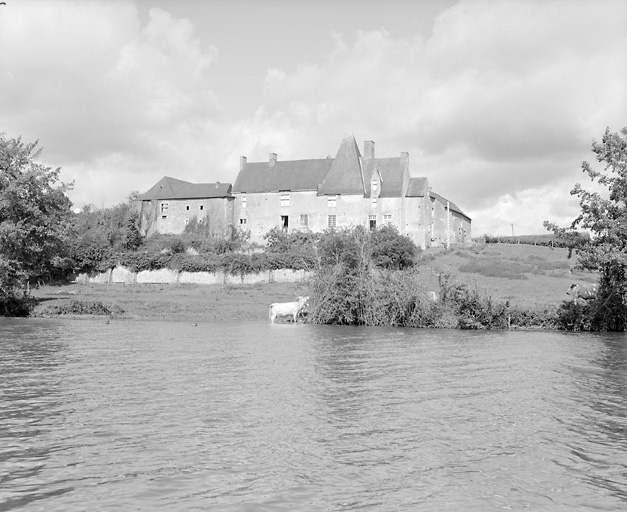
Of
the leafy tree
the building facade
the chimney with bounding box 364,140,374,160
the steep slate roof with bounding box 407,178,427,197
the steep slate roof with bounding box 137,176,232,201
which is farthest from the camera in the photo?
the steep slate roof with bounding box 137,176,232,201

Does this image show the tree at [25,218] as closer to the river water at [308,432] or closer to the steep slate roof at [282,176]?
the river water at [308,432]

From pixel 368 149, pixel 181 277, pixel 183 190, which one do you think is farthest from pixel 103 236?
pixel 368 149

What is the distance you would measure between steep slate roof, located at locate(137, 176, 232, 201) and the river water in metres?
66.2

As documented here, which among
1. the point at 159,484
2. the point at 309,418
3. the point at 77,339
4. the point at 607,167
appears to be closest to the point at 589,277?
the point at 607,167

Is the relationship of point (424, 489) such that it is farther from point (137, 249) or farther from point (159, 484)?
point (137, 249)

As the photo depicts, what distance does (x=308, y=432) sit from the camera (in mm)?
11047

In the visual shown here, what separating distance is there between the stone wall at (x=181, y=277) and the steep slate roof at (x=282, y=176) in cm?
2444

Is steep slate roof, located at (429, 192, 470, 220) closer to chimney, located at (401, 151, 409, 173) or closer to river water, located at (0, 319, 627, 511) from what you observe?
chimney, located at (401, 151, 409, 173)

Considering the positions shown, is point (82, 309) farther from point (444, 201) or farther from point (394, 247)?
point (444, 201)

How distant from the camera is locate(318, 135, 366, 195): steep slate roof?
81688mm

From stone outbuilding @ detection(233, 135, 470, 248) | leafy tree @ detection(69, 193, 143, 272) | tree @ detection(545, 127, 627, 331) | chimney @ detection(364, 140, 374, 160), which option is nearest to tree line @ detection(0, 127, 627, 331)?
tree @ detection(545, 127, 627, 331)

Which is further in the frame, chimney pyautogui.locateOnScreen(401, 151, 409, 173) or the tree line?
chimney pyautogui.locateOnScreen(401, 151, 409, 173)

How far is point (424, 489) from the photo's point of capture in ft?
27.0

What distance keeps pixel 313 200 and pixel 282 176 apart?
20.8 feet
